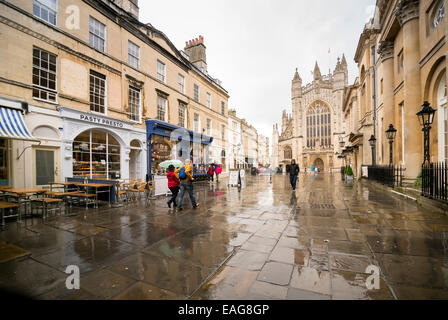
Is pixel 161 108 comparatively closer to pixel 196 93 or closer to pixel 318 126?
pixel 196 93

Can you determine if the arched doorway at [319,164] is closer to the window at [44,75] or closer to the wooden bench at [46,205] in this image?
the window at [44,75]

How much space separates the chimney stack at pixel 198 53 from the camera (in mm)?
21484

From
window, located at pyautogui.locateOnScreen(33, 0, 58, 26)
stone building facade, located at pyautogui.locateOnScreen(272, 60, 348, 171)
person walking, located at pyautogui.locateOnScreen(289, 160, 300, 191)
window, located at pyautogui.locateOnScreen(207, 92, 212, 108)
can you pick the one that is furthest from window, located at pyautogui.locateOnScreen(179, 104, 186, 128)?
stone building facade, located at pyautogui.locateOnScreen(272, 60, 348, 171)

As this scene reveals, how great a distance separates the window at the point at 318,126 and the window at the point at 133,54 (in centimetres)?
4452

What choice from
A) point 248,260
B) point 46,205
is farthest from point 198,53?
point 248,260

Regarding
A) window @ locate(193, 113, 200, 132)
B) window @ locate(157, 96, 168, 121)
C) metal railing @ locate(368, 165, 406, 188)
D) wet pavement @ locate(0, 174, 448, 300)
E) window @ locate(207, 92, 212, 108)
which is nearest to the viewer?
wet pavement @ locate(0, 174, 448, 300)

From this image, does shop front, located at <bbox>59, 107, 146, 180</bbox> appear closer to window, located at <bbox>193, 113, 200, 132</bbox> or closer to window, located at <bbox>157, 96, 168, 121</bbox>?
window, located at <bbox>157, 96, 168, 121</bbox>

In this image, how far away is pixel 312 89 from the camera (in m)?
48.7

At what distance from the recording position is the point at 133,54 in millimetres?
13133

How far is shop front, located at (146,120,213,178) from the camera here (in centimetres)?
1410

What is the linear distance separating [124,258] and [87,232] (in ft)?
6.45

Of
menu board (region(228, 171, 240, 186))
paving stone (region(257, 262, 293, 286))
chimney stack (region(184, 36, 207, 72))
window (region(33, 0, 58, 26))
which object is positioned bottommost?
paving stone (region(257, 262, 293, 286))

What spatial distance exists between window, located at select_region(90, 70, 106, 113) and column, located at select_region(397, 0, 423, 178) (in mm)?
15736

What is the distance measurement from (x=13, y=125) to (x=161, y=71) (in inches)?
422
